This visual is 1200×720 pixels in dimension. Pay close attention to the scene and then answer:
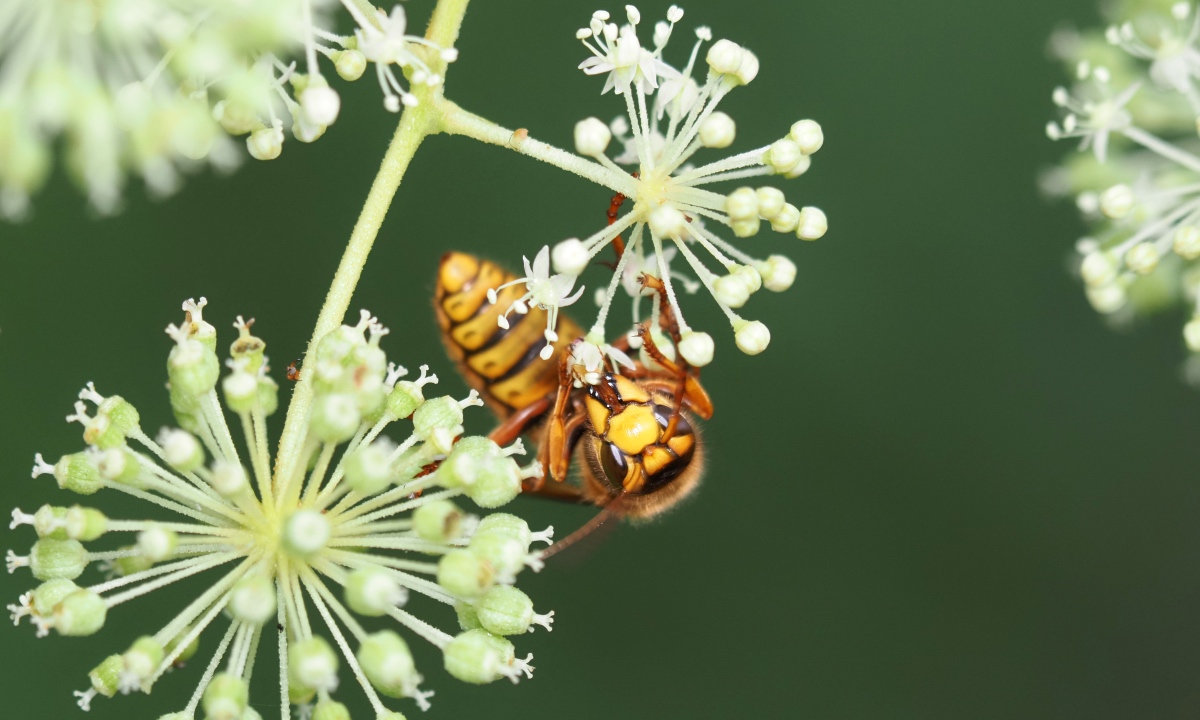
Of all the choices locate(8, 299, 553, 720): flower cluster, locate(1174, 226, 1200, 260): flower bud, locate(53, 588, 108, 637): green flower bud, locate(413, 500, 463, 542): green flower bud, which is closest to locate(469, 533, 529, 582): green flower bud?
locate(8, 299, 553, 720): flower cluster

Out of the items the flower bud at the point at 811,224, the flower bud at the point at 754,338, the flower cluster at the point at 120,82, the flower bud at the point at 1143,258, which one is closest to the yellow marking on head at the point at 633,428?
the flower bud at the point at 754,338

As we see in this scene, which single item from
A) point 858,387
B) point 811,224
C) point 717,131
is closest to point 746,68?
point 717,131

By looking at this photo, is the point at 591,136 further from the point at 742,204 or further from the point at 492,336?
the point at 492,336

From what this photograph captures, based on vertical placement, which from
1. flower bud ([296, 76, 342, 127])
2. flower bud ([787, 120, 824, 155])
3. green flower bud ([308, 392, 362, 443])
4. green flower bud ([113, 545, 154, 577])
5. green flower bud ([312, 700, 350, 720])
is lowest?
green flower bud ([312, 700, 350, 720])

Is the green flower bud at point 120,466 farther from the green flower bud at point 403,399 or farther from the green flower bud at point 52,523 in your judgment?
the green flower bud at point 403,399

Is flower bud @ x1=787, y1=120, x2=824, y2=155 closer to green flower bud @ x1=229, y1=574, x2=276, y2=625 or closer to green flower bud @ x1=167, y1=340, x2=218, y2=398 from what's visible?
green flower bud @ x1=167, y1=340, x2=218, y2=398
